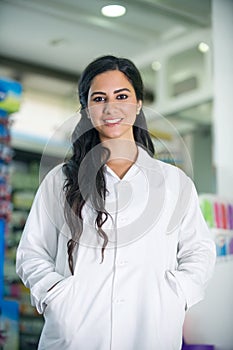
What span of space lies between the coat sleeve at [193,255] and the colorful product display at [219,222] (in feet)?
2.99

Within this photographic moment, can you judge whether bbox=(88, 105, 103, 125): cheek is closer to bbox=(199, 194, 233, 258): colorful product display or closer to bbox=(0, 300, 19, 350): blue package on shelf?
bbox=(199, 194, 233, 258): colorful product display

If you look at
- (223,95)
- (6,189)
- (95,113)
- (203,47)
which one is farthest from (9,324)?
(203,47)

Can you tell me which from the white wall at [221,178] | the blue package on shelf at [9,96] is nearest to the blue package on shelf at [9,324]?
the blue package on shelf at [9,96]

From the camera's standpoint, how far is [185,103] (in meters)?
3.91

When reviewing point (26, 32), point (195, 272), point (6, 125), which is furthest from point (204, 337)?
point (26, 32)

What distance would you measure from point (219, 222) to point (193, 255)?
105 cm

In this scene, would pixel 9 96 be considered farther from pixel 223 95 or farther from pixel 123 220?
pixel 123 220

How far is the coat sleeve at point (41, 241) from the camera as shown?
5.05ft

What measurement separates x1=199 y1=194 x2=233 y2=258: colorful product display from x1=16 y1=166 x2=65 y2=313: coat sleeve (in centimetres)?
109

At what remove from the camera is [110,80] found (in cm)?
163

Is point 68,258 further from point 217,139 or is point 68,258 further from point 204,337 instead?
point 217,139

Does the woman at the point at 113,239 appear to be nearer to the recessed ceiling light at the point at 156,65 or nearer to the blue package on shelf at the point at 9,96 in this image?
the blue package on shelf at the point at 9,96

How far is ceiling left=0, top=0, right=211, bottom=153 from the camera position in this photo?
338 cm

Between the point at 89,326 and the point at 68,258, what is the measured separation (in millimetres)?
192
